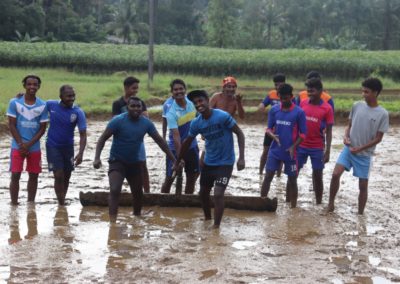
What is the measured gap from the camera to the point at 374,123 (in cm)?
880

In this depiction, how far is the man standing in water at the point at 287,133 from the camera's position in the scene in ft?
30.1

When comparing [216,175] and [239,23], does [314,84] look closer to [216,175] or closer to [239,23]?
[216,175]

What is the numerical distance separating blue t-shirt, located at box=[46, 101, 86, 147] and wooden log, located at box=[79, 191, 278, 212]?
0.72 metres

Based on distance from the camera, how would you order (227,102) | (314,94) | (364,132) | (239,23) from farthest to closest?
1. (239,23)
2. (227,102)
3. (314,94)
4. (364,132)

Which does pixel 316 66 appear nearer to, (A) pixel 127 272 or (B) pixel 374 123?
(B) pixel 374 123

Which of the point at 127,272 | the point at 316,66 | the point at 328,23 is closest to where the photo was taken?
the point at 127,272

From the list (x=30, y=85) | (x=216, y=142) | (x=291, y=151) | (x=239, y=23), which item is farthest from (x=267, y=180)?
(x=239, y=23)

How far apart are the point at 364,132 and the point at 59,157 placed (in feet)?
12.6

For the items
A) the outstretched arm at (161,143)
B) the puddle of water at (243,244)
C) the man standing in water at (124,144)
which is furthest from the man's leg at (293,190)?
the puddle of water at (243,244)

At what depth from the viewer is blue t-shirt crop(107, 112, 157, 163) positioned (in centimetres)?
820

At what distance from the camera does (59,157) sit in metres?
9.16

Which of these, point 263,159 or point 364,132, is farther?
point 263,159

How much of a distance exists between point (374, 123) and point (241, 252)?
9.04 feet

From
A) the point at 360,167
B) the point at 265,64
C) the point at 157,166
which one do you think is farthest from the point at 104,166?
the point at 265,64
